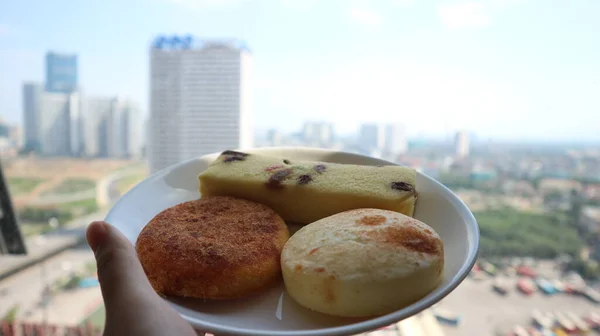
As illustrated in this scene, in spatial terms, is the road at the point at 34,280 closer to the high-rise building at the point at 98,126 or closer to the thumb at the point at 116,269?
the high-rise building at the point at 98,126

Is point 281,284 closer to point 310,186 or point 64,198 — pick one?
point 310,186

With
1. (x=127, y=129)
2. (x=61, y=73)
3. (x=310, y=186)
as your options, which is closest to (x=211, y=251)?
(x=310, y=186)

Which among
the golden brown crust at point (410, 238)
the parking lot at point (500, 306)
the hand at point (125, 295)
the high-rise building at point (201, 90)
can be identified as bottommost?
the parking lot at point (500, 306)

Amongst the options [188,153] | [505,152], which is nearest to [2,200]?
[188,153]

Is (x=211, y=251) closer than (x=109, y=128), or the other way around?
(x=211, y=251)

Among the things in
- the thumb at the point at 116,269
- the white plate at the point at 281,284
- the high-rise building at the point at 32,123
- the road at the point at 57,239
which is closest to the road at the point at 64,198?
the road at the point at 57,239

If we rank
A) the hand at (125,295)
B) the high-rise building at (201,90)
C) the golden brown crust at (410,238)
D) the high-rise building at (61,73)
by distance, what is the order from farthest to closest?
the high-rise building at (61,73), the high-rise building at (201,90), the golden brown crust at (410,238), the hand at (125,295)

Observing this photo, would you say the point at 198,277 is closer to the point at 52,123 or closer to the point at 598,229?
the point at 598,229

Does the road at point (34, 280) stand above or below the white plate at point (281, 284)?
below
